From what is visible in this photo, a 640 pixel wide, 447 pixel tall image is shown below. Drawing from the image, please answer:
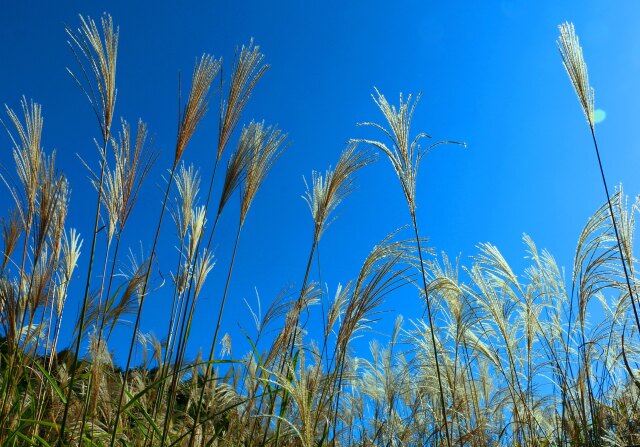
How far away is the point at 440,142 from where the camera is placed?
291cm

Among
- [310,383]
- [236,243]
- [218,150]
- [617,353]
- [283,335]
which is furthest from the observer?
[617,353]

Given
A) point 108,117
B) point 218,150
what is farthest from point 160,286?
point 108,117

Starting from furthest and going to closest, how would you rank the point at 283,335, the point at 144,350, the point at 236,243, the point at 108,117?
the point at 144,350 < the point at 283,335 < the point at 236,243 < the point at 108,117

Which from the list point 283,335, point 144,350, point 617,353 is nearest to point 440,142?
point 283,335

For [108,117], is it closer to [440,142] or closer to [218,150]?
[218,150]

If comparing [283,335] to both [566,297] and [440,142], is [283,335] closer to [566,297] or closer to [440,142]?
[440,142]

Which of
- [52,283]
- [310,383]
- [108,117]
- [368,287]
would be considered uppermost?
[108,117]

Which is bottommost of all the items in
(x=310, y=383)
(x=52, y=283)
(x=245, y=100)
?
(x=310, y=383)

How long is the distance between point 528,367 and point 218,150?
8.39ft

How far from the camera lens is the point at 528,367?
11.8 ft

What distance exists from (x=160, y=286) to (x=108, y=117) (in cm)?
112

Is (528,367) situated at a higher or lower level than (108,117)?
lower

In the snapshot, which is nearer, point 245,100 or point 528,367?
point 245,100

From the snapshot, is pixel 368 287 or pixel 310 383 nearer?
pixel 368 287
